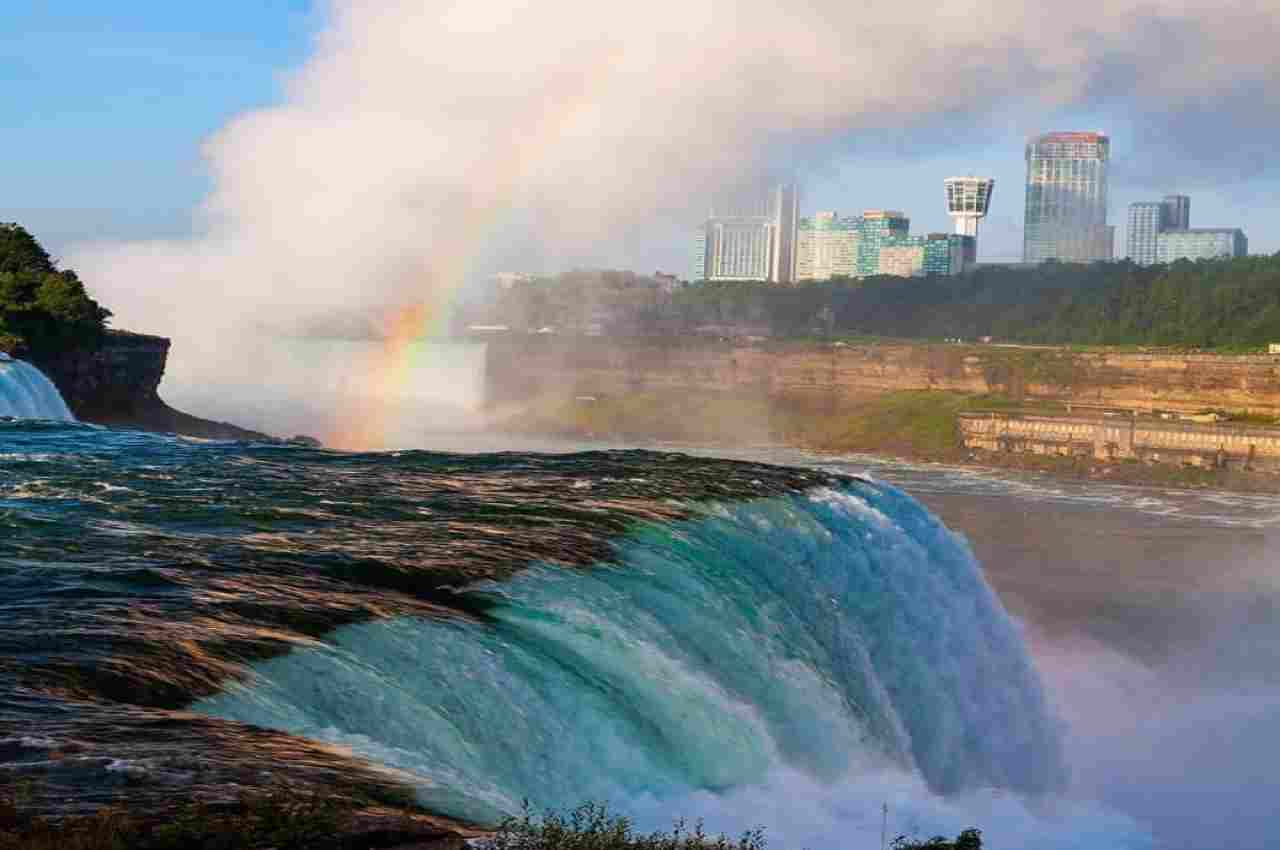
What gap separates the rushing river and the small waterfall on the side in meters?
3.71

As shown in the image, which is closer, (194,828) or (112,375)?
(194,828)

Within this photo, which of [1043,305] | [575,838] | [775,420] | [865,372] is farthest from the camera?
[1043,305]

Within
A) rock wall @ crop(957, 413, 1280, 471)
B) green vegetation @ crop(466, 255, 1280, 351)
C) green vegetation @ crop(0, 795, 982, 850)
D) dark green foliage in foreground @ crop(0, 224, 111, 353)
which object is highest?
green vegetation @ crop(466, 255, 1280, 351)

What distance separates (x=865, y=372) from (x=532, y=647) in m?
92.9

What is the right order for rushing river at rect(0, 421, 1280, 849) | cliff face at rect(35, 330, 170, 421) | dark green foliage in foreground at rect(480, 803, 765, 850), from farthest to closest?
cliff face at rect(35, 330, 170, 421), rushing river at rect(0, 421, 1280, 849), dark green foliage in foreground at rect(480, 803, 765, 850)

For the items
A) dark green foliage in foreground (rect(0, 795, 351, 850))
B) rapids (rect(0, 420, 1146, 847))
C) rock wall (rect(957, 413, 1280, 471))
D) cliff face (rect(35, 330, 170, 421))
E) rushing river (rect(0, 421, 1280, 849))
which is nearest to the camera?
dark green foliage in foreground (rect(0, 795, 351, 850))

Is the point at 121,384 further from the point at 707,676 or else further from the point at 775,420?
the point at 775,420

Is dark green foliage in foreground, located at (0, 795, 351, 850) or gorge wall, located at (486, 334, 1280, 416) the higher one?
gorge wall, located at (486, 334, 1280, 416)

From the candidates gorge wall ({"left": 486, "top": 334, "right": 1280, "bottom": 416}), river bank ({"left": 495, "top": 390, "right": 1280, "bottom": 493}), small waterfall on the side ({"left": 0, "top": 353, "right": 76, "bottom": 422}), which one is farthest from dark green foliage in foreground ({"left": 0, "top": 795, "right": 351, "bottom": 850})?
gorge wall ({"left": 486, "top": 334, "right": 1280, "bottom": 416})

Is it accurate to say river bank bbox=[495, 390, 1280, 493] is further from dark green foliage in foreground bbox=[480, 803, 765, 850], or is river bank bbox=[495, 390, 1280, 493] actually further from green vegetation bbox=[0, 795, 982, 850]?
green vegetation bbox=[0, 795, 982, 850]

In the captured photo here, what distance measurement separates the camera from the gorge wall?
8738 cm

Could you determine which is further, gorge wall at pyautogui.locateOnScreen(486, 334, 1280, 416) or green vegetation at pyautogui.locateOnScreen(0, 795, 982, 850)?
gorge wall at pyautogui.locateOnScreen(486, 334, 1280, 416)

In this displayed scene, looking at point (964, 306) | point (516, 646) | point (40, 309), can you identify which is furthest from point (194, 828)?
point (964, 306)

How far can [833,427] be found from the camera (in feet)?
319
